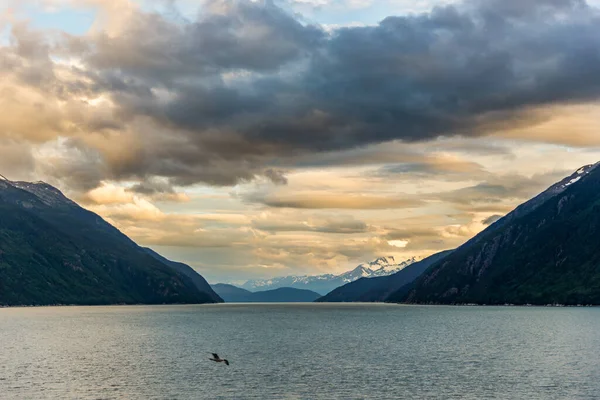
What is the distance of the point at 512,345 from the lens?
618 ft

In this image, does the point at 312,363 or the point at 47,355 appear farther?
the point at 47,355

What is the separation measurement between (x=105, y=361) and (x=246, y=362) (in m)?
34.5

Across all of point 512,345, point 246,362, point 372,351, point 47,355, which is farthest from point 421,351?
point 47,355

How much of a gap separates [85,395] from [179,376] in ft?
80.9

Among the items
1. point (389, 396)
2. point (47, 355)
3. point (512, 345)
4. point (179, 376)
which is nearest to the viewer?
point (389, 396)

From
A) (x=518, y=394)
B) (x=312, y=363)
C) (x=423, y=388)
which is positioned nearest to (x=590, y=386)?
(x=518, y=394)

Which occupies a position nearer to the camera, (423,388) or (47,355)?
(423,388)

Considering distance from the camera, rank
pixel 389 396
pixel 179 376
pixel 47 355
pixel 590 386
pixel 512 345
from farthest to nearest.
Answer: pixel 512 345 → pixel 47 355 → pixel 179 376 → pixel 590 386 → pixel 389 396

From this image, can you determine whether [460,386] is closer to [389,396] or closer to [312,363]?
[389,396]

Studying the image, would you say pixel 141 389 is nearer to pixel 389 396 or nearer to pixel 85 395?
pixel 85 395

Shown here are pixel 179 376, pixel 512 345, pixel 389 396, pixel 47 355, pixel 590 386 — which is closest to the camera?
pixel 389 396

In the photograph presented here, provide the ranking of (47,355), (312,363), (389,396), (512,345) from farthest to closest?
(512,345)
(47,355)
(312,363)
(389,396)

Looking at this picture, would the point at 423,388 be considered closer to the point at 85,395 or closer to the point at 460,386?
the point at 460,386

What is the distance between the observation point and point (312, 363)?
145625 mm
